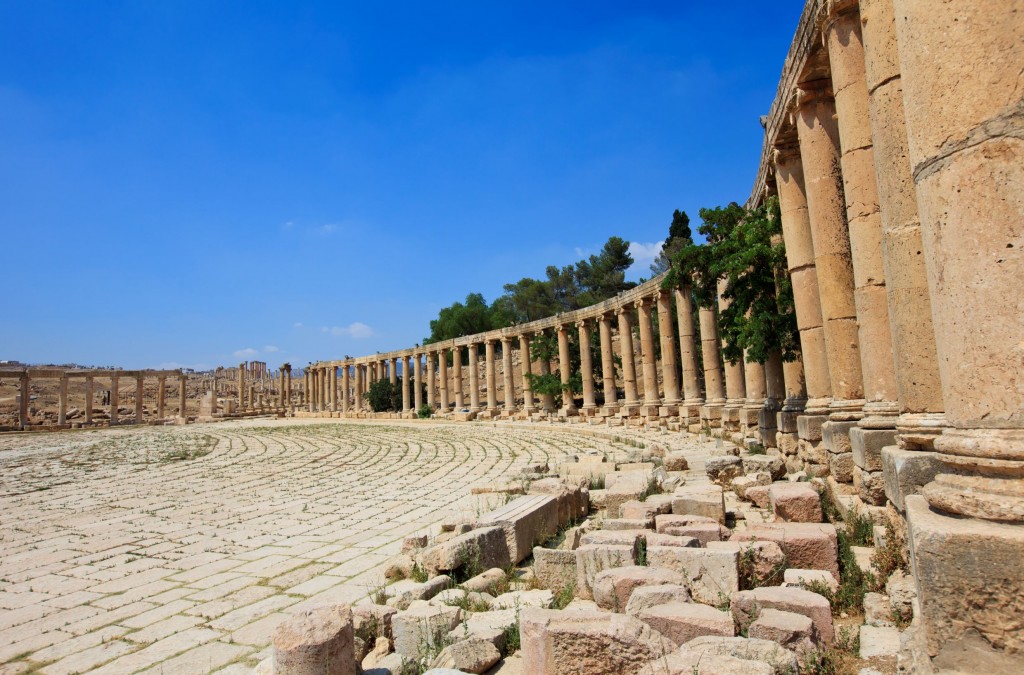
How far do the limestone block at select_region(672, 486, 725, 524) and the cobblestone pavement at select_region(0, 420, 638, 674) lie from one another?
2.95 metres

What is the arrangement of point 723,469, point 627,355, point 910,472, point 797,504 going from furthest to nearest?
1. point 627,355
2. point 723,469
3. point 797,504
4. point 910,472

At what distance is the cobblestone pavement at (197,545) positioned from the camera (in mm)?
4598

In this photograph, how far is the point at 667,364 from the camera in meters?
22.5

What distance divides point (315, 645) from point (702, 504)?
14.6 ft

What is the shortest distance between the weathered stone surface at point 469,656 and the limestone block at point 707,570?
152cm

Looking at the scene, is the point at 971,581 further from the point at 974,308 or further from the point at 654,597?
the point at 654,597

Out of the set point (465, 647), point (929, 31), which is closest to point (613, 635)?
point (465, 647)

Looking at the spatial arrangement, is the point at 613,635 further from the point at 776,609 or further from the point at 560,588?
the point at 560,588

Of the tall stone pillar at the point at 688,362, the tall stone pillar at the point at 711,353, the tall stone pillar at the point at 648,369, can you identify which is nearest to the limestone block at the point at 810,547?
the tall stone pillar at the point at 711,353

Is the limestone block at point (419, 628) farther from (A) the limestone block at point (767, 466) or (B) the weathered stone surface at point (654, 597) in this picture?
(A) the limestone block at point (767, 466)

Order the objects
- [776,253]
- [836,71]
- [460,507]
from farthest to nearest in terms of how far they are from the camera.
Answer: [776,253] → [460,507] → [836,71]

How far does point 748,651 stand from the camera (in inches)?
118

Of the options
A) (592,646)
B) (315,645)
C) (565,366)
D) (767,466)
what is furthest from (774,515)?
(565,366)

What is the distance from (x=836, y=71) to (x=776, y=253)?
4574mm
